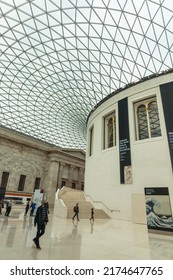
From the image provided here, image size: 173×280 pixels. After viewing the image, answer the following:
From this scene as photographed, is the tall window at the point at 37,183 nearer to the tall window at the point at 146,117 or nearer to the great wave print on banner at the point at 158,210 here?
the tall window at the point at 146,117

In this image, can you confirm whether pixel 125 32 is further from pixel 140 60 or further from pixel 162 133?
pixel 162 133

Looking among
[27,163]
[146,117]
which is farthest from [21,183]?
[146,117]

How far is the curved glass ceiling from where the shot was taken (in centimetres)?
2266

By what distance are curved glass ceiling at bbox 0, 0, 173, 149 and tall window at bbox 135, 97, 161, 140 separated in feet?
21.1

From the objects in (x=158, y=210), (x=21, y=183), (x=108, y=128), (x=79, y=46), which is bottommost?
(x=158, y=210)

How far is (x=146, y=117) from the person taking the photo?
23438 mm

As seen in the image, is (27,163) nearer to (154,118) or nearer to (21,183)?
(21,183)

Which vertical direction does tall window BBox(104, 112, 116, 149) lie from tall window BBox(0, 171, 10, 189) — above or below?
above

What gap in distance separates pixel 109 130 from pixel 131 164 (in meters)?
8.65

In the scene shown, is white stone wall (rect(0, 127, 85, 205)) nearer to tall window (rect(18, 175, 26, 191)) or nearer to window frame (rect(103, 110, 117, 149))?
tall window (rect(18, 175, 26, 191))

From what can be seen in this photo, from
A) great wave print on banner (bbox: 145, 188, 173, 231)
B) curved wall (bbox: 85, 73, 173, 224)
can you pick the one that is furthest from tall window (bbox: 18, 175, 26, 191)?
great wave print on banner (bbox: 145, 188, 173, 231)

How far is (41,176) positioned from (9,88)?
79.6ft

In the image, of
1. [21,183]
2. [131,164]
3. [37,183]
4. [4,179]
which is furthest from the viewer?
[37,183]

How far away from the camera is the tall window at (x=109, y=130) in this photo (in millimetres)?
27141
